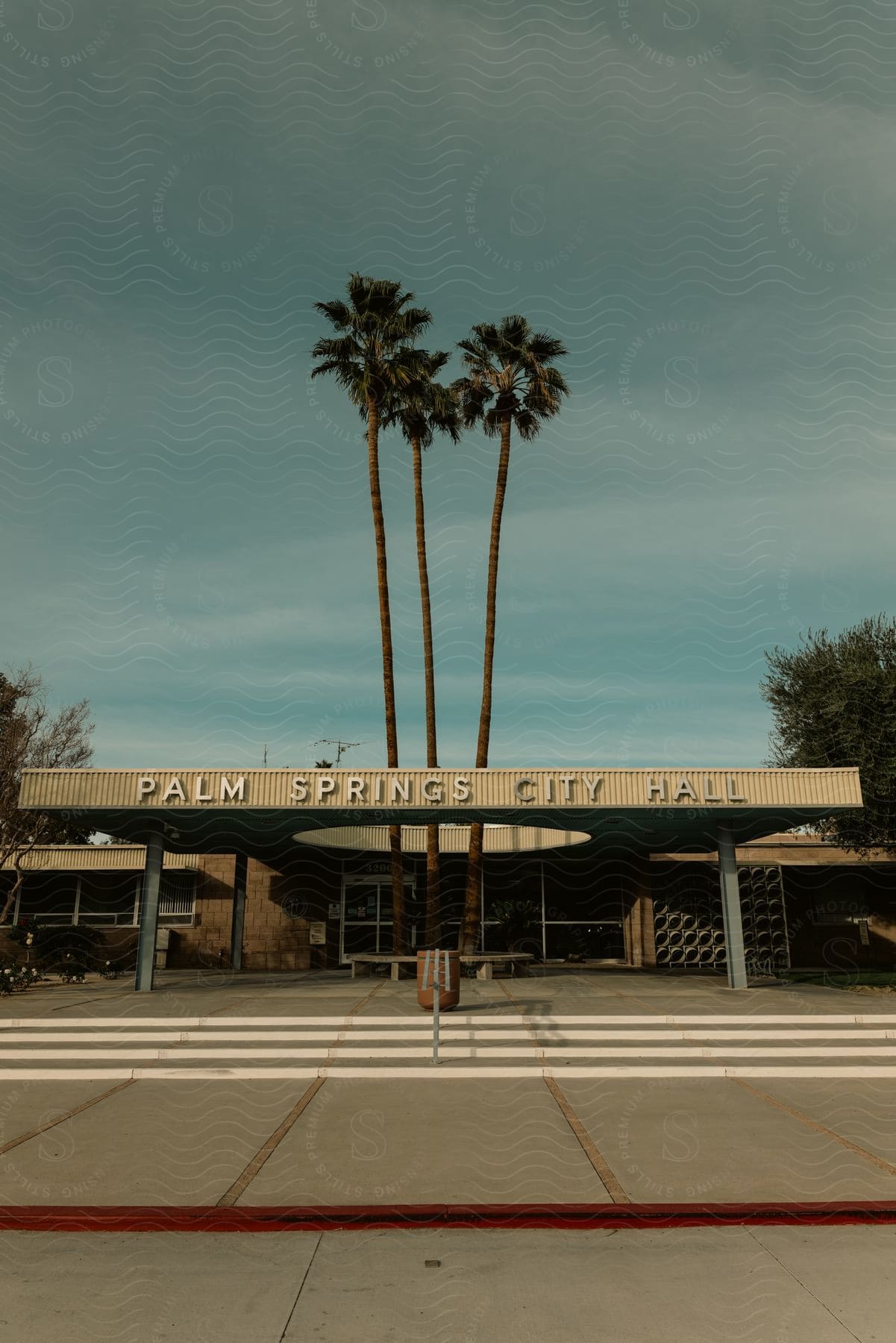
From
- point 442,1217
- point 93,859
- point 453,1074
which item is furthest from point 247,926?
point 442,1217

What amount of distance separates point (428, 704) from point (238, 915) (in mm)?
8899

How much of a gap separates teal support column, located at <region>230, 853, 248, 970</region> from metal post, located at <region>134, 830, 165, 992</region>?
714 centimetres

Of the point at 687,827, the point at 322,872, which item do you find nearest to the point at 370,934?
the point at 322,872

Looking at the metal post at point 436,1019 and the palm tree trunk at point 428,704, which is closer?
the metal post at point 436,1019

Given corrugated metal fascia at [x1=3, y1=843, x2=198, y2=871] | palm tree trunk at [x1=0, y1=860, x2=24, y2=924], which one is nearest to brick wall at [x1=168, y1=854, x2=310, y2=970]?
corrugated metal fascia at [x1=3, y1=843, x2=198, y2=871]

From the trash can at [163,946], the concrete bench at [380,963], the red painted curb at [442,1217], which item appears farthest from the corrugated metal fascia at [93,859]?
the red painted curb at [442,1217]

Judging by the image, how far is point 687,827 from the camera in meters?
25.1

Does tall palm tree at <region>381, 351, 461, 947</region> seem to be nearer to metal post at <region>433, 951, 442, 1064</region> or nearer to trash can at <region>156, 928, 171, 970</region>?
trash can at <region>156, 928, 171, 970</region>

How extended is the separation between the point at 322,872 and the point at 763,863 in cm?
1524

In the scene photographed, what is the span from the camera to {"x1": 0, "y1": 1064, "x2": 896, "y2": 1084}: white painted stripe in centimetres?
1077

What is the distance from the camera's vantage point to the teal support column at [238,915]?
97.9ft

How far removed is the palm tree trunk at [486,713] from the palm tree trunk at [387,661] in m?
2.00

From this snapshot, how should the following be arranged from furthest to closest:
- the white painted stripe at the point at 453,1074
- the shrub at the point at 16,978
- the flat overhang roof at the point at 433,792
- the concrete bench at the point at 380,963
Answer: the concrete bench at the point at 380,963
the shrub at the point at 16,978
the flat overhang roof at the point at 433,792
the white painted stripe at the point at 453,1074

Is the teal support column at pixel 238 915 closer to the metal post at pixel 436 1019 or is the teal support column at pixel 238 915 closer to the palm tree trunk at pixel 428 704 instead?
the palm tree trunk at pixel 428 704
